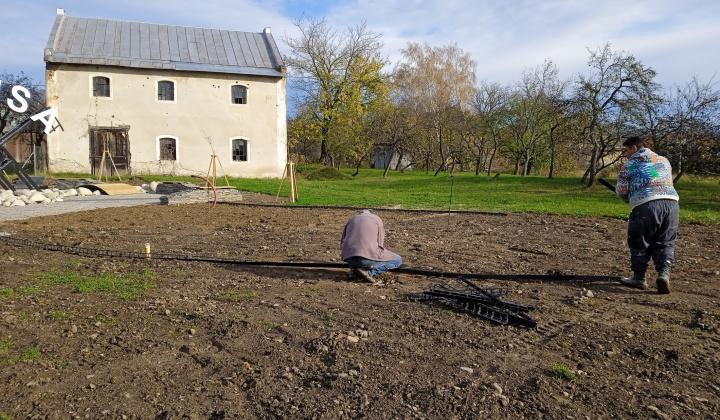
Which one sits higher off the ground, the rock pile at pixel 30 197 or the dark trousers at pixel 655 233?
the dark trousers at pixel 655 233

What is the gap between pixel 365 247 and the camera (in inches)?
240

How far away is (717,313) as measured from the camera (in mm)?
4992

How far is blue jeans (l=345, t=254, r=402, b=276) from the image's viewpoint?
615 centimetres

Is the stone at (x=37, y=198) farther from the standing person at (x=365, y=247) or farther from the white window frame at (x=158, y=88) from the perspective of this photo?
the standing person at (x=365, y=247)

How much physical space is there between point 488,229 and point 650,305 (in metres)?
5.24

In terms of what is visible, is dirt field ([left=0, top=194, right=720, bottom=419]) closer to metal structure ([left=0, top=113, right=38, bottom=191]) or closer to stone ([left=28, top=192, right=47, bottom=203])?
stone ([left=28, top=192, right=47, bottom=203])

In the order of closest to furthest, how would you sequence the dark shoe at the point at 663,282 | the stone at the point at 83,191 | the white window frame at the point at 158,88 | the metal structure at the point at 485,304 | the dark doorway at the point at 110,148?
1. the metal structure at the point at 485,304
2. the dark shoe at the point at 663,282
3. the stone at the point at 83,191
4. the dark doorway at the point at 110,148
5. the white window frame at the point at 158,88

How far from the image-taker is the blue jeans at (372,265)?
6.15 meters

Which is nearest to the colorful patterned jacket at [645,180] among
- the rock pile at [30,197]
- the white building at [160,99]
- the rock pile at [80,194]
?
the rock pile at [80,194]

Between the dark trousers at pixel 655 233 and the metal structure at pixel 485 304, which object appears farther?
the dark trousers at pixel 655 233

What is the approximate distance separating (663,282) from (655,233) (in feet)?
1.79

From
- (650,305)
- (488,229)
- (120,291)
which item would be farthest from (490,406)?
(488,229)

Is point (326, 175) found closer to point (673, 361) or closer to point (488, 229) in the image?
point (488, 229)

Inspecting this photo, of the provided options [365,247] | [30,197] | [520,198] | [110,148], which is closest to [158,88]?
[110,148]
